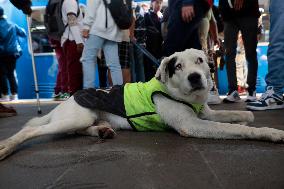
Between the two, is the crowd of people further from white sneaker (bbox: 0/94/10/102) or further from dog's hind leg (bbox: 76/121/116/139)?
white sneaker (bbox: 0/94/10/102)

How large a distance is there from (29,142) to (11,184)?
107 centimetres

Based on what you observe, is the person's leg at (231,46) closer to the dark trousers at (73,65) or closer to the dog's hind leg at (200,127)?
the dark trousers at (73,65)

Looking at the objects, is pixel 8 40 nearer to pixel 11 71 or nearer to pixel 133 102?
pixel 11 71

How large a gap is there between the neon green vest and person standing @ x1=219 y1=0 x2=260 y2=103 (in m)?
2.63

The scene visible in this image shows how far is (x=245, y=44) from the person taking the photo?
16.9 ft

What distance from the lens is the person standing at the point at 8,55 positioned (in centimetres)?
861

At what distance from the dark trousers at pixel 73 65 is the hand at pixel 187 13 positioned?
314 centimetres

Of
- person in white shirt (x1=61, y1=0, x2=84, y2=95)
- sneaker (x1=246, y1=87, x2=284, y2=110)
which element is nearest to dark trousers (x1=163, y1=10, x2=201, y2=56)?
sneaker (x1=246, y1=87, x2=284, y2=110)

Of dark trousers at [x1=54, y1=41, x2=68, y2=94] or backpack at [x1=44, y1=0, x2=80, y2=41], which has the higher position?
backpack at [x1=44, y1=0, x2=80, y2=41]

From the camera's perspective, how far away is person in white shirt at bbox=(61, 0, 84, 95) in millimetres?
6032

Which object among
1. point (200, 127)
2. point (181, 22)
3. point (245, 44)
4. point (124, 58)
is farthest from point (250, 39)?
point (200, 127)

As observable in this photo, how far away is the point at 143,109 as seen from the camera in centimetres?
282

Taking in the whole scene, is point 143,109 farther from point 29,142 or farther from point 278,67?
Answer: point 278,67

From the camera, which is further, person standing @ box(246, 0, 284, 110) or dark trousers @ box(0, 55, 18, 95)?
dark trousers @ box(0, 55, 18, 95)
